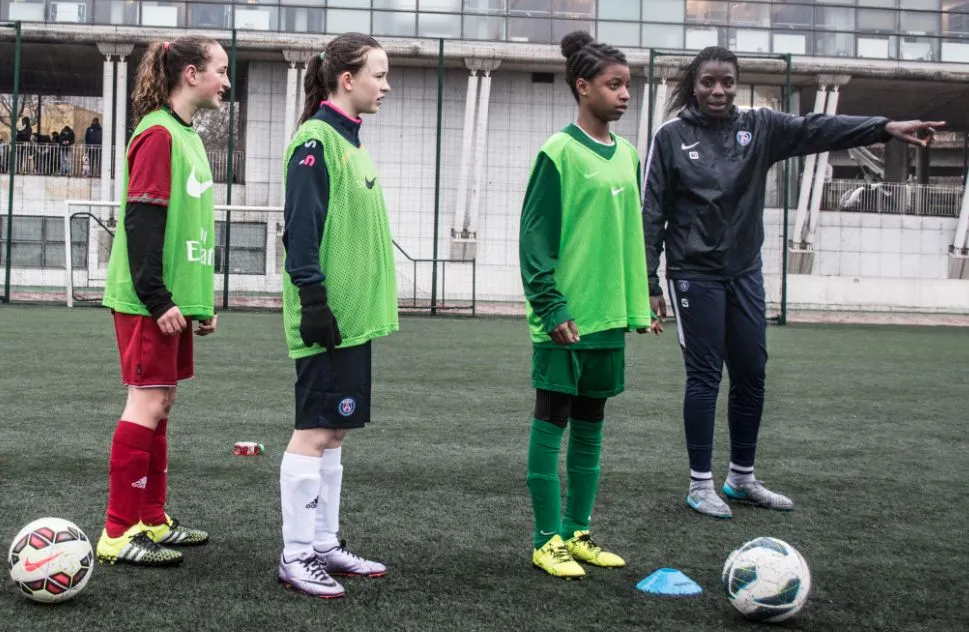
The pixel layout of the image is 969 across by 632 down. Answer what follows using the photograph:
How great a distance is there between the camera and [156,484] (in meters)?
4.04

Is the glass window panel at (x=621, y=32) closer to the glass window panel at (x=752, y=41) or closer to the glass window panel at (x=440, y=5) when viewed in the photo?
the glass window panel at (x=752, y=41)

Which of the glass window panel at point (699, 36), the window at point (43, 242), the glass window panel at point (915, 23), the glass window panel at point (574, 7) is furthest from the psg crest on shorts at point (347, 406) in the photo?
the glass window panel at point (915, 23)

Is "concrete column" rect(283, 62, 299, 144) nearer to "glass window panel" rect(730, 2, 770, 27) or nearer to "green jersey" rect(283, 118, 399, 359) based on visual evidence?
"glass window panel" rect(730, 2, 770, 27)

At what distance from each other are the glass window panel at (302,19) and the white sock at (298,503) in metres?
25.5

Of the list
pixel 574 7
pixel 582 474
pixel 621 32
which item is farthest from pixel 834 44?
pixel 582 474

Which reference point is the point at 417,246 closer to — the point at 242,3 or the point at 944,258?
the point at 242,3

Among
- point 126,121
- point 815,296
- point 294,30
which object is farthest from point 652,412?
point 126,121

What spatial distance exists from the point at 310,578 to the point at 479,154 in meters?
25.5

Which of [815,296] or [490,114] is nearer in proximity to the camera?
[815,296]

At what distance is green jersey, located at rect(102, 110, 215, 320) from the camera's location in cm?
379

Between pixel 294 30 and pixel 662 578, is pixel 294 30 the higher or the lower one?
the higher one

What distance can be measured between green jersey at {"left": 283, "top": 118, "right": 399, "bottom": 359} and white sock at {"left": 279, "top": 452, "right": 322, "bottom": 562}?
1.14 ft

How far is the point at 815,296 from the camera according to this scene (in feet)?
79.9

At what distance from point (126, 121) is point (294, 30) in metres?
5.08
